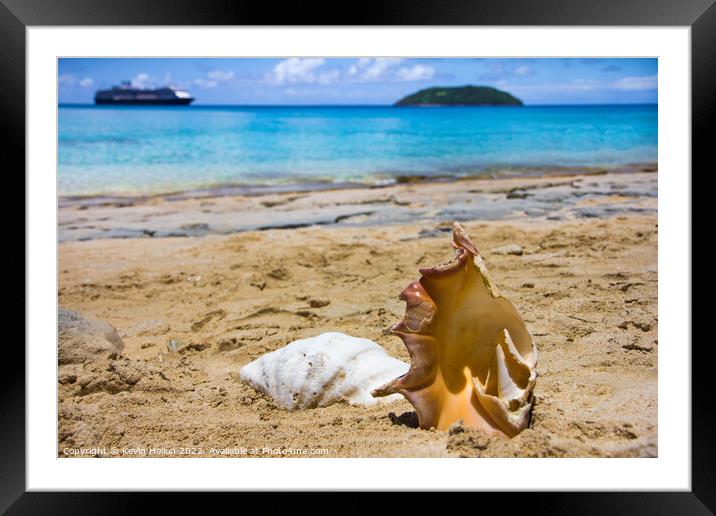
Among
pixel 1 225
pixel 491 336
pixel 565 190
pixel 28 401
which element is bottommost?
pixel 28 401

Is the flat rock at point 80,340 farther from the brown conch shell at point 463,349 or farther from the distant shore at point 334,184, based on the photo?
the distant shore at point 334,184

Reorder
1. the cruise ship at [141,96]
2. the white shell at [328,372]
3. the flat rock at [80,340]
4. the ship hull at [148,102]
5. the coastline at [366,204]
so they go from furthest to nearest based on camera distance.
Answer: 1. the ship hull at [148,102]
2. the cruise ship at [141,96]
3. the coastline at [366,204]
4. the flat rock at [80,340]
5. the white shell at [328,372]

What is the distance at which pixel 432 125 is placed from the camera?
14.0 meters

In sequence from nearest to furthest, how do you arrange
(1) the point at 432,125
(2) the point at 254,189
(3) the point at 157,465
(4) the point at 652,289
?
(3) the point at 157,465 → (4) the point at 652,289 → (2) the point at 254,189 → (1) the point at 432,125

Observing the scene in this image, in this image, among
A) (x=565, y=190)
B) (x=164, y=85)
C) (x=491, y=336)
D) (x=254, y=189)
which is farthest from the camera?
(x=164, y=85)

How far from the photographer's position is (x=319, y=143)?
12.8 meters

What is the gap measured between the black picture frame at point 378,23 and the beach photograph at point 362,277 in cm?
20

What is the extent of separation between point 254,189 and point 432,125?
5831 millimetres

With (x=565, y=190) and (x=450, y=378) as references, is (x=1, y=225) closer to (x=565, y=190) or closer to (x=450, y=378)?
(x=450, y=378)

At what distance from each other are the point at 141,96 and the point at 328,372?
801 centimetres

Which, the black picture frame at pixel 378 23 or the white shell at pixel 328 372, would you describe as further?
the white shell at pixel 328 372

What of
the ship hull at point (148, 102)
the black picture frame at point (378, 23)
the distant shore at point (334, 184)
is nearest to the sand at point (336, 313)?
the black picture frame at point (378, 23)

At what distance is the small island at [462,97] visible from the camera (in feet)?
34.9

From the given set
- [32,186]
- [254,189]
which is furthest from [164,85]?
[32,186]
